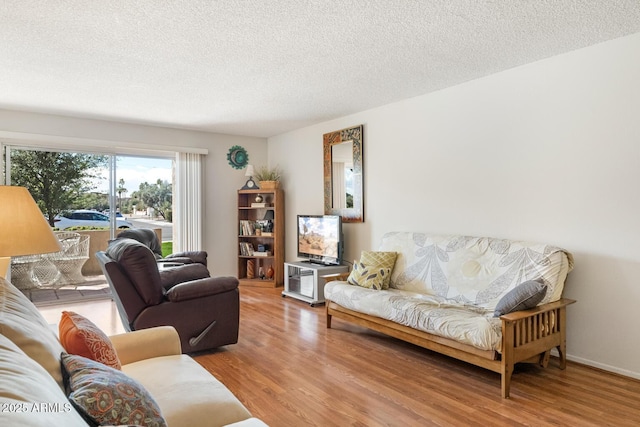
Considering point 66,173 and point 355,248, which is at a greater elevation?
point 66,173

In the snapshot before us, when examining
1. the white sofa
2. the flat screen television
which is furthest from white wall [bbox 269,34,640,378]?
the white sofa

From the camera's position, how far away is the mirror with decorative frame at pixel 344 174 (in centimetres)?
510

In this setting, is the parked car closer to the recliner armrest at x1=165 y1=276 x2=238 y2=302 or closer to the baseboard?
the recliner armrest at x1=165 y1=276 x2=238 y2=302

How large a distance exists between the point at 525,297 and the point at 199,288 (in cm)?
243

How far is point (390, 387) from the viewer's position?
2.73 metres

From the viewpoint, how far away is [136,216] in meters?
5.90

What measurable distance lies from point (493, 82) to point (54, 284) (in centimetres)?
577

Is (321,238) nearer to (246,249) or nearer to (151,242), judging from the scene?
(246,249)

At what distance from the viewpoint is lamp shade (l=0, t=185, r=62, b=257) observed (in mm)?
1911

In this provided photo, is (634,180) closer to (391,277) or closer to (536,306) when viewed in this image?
(536,306)

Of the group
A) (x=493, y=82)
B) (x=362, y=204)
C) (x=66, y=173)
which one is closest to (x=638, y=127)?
(x=493, y=82)

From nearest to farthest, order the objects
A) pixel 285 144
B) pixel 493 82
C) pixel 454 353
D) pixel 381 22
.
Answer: pixel 381 22 → pixel 454 353 → pixel 493 82 → pixel 285 144

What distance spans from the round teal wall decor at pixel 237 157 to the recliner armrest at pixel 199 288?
11.4 ft

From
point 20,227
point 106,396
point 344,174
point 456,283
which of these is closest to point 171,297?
point 20,227
